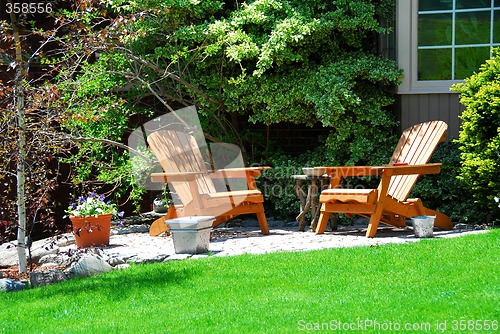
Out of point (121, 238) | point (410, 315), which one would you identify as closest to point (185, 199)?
point (121, 238)

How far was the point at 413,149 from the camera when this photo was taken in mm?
6543

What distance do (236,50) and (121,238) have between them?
80.0 inches

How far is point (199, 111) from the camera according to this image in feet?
24.5

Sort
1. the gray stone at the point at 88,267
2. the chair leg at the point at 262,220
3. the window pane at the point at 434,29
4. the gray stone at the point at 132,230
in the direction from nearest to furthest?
the gray stone at the point at 88,267, the chair leg at the point at 262,220, the gray stone at the point at 132,230, the window pane at the point at 434,29

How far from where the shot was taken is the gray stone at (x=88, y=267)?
4.87 m

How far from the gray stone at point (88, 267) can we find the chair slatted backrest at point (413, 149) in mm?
2595

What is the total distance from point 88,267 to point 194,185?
4.74 feet

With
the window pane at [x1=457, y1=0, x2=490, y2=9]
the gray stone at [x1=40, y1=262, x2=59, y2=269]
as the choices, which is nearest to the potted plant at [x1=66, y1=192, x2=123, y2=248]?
the gray stone at [x1=40, y1=262, x2=59, y2=269]

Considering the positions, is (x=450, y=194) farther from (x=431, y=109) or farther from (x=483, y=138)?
(x=431, y=109)

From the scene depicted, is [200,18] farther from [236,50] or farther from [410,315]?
[410,315]

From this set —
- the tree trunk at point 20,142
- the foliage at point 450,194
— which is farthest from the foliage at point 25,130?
the foliage at point 450,194

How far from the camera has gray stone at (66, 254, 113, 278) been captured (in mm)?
4867

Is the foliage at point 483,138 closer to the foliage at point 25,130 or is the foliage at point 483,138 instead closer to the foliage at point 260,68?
the foliage at point 260,68

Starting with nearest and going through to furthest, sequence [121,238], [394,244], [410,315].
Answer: [410,315]
[394,244]
[121,238]
